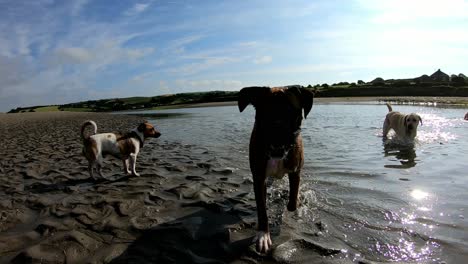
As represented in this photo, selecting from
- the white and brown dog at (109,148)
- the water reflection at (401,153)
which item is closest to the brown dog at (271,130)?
the white and brown dog at (109,148)

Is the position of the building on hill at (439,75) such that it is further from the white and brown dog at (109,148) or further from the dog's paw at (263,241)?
the dog's paw at (263,241)

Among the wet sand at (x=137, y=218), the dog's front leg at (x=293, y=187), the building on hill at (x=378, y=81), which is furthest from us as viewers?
the building on hill at (x=378, y=81)

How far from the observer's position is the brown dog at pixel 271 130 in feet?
14.2

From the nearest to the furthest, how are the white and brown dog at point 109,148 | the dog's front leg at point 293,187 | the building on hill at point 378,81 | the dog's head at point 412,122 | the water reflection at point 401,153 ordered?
the dog's front leg at point 293,187
the white and brown dog at point 109,148
the water reflection at point 401,153
the dog's head at point 412,122
the building on hill at point 378,81

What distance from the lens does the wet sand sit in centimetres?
414

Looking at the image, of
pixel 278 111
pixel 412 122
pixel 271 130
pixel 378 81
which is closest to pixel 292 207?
pixel 271 130

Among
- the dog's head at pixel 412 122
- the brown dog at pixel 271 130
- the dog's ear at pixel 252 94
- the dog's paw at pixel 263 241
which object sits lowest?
the dog's paw at pixel 263 241

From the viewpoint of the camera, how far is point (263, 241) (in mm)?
4340

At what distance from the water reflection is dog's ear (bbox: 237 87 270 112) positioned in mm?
5727

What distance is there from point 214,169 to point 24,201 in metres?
4.29

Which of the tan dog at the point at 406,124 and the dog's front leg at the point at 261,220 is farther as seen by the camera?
the tan dog at the point at 406,124

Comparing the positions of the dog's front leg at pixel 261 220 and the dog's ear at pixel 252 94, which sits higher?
the dog's ear at pixel 252 94

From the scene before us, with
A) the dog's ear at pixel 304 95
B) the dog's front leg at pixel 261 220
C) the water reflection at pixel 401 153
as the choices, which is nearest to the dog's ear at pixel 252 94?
the dog's ear at pixel 304 95

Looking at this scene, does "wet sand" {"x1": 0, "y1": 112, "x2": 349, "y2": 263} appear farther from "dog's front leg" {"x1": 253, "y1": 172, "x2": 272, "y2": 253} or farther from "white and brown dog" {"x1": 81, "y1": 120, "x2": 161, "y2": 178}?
"white and brown dog" {"x1": 81, "y1": 120, "x2": 161, "y2": 178}
